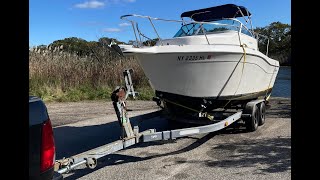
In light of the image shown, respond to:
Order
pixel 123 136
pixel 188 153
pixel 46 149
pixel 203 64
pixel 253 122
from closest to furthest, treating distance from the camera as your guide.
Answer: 1. pixel 46 149
2. pixel 123 136
3. pixel 188 153
4. pixel 203 64
5. pixel 253 122

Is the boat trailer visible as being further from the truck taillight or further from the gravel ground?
the truck taillight

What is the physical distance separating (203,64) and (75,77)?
9.62 meters

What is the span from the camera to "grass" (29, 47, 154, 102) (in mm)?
13851

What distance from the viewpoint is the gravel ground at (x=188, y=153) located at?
4719 mm

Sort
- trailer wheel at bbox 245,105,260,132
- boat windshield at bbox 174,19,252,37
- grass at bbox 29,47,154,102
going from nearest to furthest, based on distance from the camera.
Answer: trailer wheel at bbox 245,105,260,132 < boat windshield at bbox 174,19,252,37 < grass at bbox 29,47,154,102

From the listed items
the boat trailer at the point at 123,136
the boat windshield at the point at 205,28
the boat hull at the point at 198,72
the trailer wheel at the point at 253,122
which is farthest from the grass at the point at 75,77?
the boat trailer at the point at 123,136

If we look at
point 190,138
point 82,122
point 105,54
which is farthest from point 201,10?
point 105,54

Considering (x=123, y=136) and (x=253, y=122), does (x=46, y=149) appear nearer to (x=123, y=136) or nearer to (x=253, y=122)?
(x=123, y=136)

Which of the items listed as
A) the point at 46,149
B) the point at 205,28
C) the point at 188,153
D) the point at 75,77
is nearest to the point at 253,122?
the point at 188,153

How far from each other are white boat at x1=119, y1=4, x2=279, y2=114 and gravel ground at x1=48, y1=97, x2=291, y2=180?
2.80 ft

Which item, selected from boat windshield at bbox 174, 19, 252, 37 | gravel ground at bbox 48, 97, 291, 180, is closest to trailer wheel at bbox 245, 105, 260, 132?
gravel ground at bbox 48, 97, 291, 180

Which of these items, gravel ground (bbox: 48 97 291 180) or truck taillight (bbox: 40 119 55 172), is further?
gravel ground (bbox: 48 97 291 180)

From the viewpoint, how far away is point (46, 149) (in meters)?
2.51
